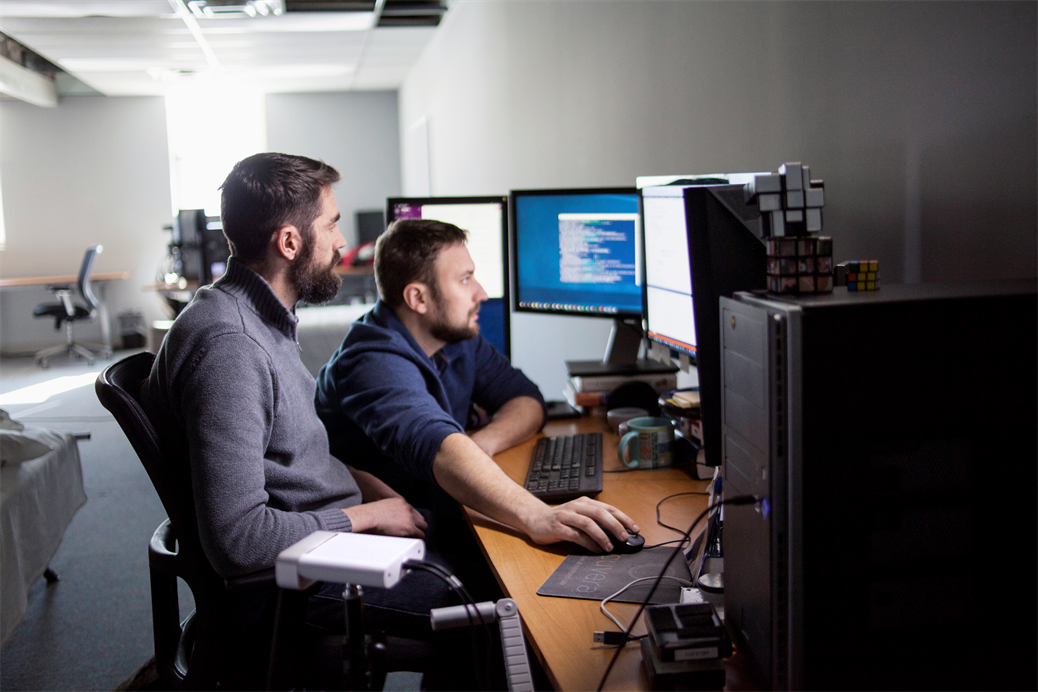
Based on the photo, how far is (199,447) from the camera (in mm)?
1212

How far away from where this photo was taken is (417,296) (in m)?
1.80

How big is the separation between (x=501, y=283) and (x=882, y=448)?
1893mm

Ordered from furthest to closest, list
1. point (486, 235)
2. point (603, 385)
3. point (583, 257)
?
point (486, 235), point (583, 257), point (603, 385)

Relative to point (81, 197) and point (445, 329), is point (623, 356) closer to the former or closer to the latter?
point (445, 329)

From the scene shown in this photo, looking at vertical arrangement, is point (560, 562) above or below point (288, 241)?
below

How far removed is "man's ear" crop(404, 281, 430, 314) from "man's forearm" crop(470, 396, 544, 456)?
1.04ft

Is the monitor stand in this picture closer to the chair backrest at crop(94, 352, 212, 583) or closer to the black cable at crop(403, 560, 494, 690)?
the chair backrest at crop(94, 352, 212, 583)

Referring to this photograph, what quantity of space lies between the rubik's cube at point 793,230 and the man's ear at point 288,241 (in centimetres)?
97

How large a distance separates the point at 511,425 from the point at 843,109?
957 mm

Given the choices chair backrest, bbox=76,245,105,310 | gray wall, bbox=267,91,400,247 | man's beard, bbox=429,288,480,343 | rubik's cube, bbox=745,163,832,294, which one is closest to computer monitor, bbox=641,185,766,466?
rubik's cube, bbox=745,163,832,294

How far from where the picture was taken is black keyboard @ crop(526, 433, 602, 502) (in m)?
1.43

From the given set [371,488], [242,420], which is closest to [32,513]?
[371,488]

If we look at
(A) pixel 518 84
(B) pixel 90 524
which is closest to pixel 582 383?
(A) pixel 518 84

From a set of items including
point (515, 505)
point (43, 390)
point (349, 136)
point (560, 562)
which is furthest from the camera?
point (349, 136)
